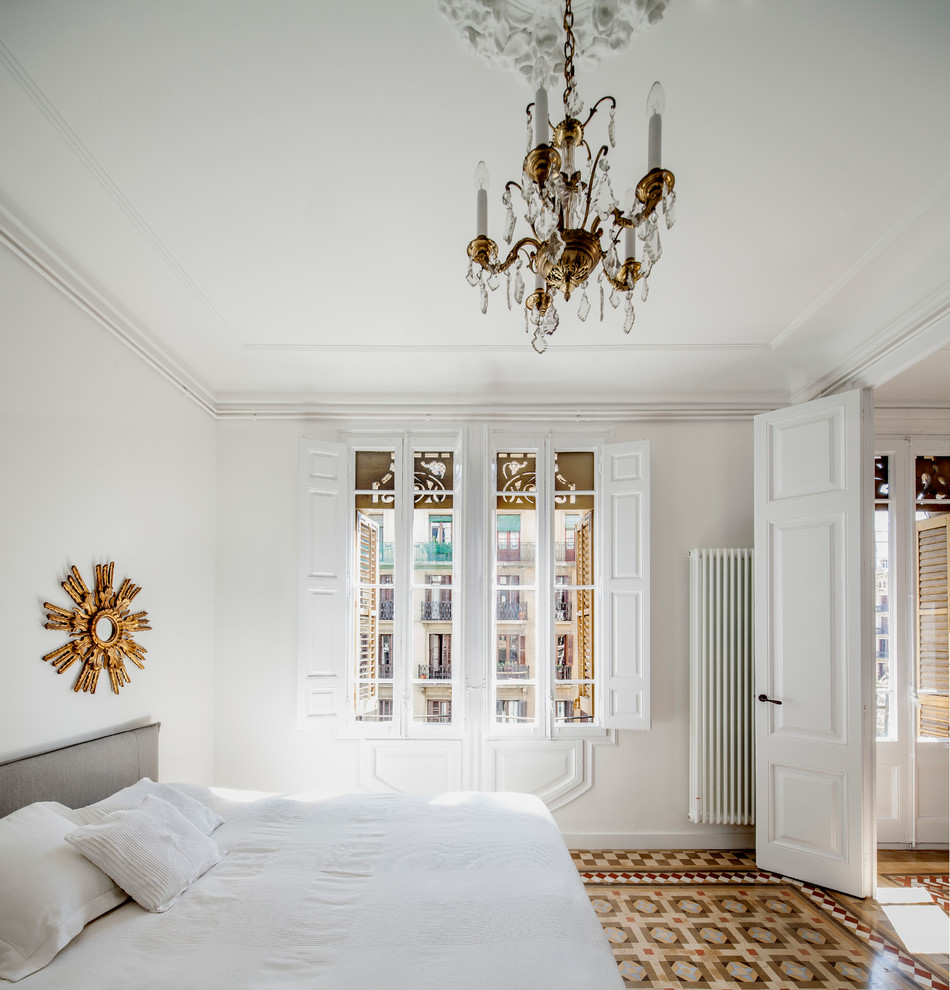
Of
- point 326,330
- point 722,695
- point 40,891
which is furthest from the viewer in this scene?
point 722,695

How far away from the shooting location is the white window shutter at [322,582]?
167 inches

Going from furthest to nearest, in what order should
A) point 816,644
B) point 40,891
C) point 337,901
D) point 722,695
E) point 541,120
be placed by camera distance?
point 722,695 < point 816,644 < point 337,901 < point 40,891 < point 541,120

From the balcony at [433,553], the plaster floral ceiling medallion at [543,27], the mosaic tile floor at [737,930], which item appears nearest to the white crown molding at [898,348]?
the plaster floral ceiling medallion at [543,27]

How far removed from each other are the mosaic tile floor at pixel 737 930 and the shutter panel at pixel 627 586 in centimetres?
81

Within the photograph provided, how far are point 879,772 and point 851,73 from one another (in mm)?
4051

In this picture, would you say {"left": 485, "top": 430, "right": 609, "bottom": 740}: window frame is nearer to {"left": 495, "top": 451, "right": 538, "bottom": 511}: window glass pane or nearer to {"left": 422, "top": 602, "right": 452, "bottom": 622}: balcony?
{"left": 495, "top": 451, "right": 538, "bottom": 511}: window glass pane

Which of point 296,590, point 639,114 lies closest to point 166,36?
point 639,114

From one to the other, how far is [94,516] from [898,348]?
363 centimetres

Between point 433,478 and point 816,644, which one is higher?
point 433,478

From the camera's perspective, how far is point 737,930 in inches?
125

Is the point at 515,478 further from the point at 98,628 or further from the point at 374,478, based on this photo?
the point at 98,628

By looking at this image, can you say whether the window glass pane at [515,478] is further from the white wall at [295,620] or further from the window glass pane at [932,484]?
the window glass pane at [932,484]

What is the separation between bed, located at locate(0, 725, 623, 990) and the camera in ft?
5.85

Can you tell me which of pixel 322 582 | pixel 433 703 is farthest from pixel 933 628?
pixel 322 582
